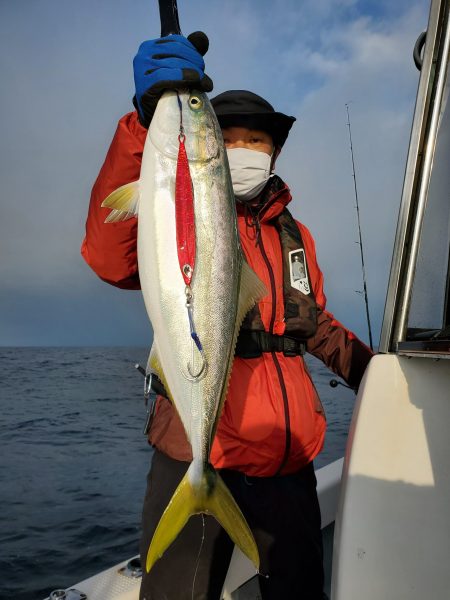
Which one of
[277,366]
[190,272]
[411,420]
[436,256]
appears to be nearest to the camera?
[190,272]

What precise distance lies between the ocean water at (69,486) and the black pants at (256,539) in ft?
10.4

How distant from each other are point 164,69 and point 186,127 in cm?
21

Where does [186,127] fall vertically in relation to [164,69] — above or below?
below

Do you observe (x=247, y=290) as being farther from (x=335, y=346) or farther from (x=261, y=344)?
(x=335, y=346)

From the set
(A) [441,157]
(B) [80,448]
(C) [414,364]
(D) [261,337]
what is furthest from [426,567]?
(B) [80,448]

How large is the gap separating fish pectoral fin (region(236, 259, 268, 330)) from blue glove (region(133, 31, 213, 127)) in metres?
0.66

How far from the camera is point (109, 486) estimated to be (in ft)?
25.3

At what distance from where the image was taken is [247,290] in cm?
180

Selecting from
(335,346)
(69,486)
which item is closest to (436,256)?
(335,346)

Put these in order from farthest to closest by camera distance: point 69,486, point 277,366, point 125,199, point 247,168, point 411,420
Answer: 1. point 69,486
2. point 247,168
3. point 277,366
4. point 411,420
5. point 125,199

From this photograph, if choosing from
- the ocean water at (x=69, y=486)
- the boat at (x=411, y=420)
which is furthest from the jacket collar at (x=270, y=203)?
the ocean water at (x=69, y=486)

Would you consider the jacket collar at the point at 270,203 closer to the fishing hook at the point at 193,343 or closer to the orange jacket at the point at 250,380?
the orange jacket at the point at 250,380

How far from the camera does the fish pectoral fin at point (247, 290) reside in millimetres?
1774

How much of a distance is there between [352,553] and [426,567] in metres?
0.31
